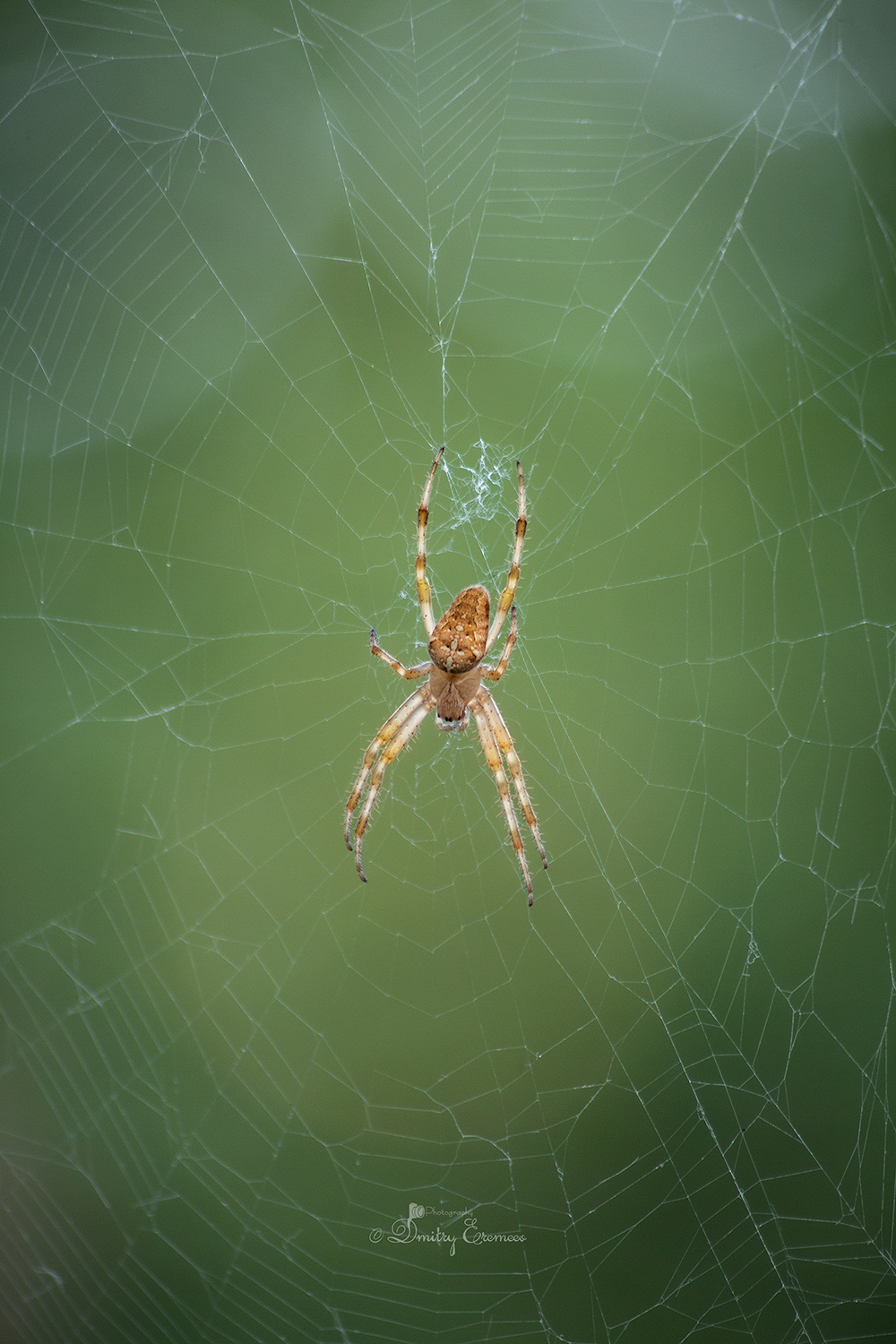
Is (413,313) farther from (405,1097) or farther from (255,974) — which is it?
(405,1097)

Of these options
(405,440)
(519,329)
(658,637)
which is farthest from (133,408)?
(658,637)

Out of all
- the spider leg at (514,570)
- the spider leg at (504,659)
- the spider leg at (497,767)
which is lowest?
the spider leg at (497,767)

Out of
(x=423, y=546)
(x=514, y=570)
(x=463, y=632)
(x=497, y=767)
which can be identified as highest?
(x=423, y=546)

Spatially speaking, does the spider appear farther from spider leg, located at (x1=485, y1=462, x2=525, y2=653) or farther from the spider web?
the spider web

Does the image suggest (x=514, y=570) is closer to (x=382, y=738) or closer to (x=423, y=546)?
(x=423, y=546)

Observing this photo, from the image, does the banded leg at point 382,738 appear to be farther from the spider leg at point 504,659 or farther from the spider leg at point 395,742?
the spider leg at point 504,659

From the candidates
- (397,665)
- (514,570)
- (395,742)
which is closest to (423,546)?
(514,570)

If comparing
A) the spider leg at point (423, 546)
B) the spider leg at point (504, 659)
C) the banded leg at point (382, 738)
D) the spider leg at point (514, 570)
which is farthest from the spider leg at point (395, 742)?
the spider leg at point (514, 570)
